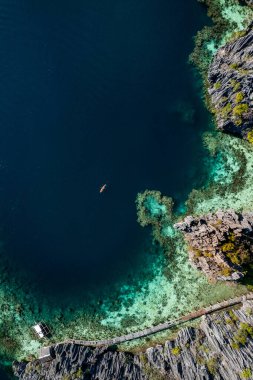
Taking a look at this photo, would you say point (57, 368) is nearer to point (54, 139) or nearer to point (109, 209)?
point (109, 209)

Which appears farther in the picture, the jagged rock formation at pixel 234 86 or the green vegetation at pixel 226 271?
the green vegetation at pixel 226 271

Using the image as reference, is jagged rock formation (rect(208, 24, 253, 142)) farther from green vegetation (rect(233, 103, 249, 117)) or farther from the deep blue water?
the deep blue water

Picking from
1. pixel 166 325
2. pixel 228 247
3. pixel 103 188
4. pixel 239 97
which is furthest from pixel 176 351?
pixel 239 97

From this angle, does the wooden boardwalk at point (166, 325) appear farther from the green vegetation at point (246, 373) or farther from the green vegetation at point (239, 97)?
the green vegetation at point (239, 97)

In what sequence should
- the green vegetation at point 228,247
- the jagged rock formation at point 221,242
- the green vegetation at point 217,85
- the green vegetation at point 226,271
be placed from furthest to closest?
the green vegetation at point 217,85
the green vegetation at point 226,271
the jagged rock formation at point 221,242
the green vegetation at point 228,247

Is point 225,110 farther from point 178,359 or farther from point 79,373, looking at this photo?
point 79,373

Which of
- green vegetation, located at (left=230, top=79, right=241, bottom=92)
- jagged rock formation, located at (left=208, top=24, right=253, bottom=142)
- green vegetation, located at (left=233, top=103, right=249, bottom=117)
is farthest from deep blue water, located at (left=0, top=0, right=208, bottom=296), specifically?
green vegetation, located at (left=230, top=79, right=241, bottom=92)

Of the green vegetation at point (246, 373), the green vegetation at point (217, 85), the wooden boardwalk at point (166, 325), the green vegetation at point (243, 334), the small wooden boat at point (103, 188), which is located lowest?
the green vegetation at point (246, 373)

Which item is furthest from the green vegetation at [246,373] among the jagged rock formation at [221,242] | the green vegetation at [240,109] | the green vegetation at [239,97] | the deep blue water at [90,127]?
the green vegetation at [239,97]
